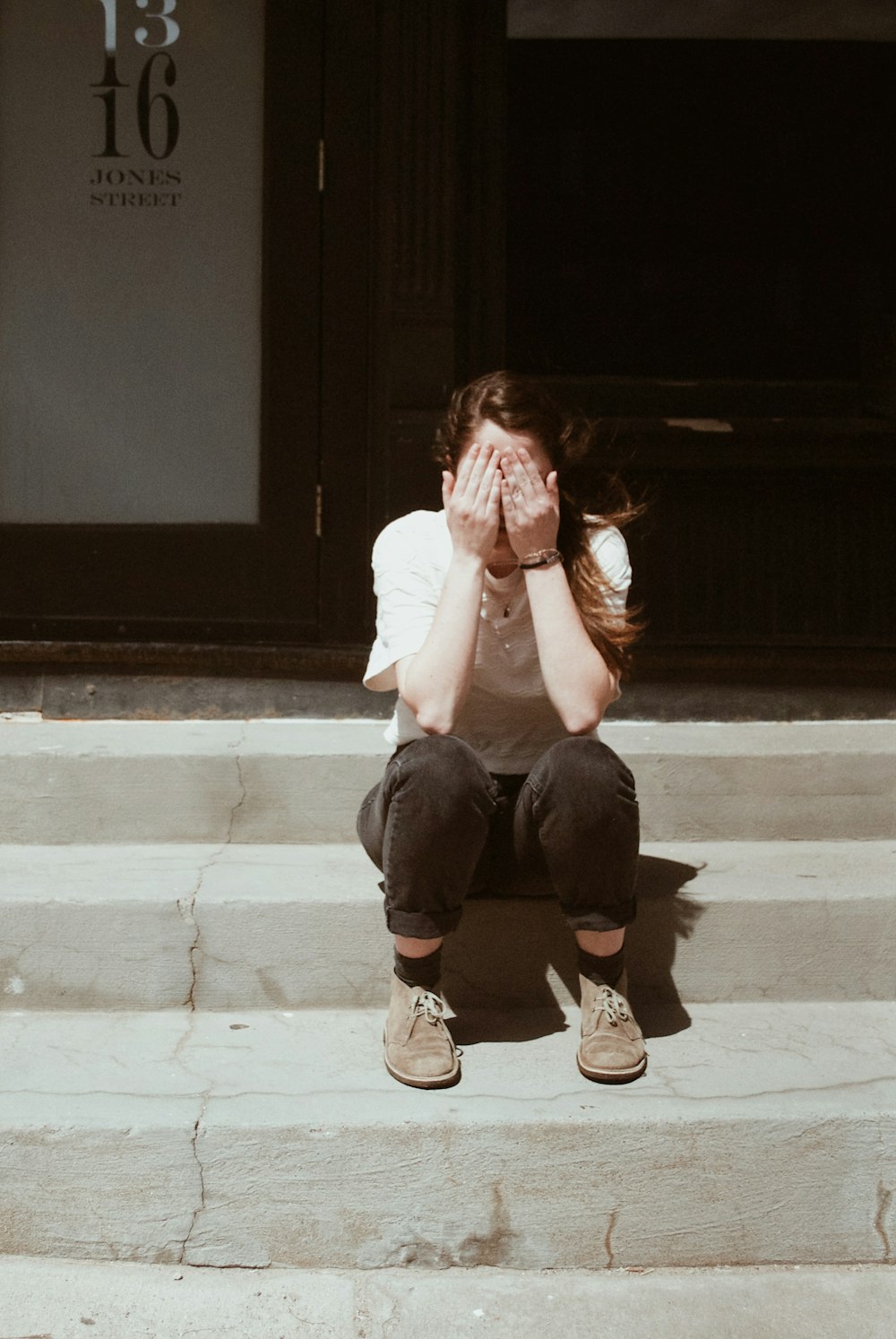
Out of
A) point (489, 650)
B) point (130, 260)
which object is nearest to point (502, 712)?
point (489, 650)

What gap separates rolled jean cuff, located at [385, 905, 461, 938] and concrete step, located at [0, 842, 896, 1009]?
34 cm

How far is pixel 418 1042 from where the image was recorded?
248 centimetres

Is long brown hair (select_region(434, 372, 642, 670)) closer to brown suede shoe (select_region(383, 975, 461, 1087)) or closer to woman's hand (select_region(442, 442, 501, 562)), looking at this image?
woman's hand (select_region(442, 442, 501, 562))

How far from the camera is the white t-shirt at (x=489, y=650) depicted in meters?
2.74

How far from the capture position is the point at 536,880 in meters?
2.72

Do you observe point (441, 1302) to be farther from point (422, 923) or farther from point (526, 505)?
point (526, 505)

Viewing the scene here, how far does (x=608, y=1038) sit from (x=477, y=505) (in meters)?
1.08

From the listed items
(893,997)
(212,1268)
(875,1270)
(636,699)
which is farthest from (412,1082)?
(636,699)

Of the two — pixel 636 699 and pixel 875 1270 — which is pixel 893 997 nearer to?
pixel 875 1270

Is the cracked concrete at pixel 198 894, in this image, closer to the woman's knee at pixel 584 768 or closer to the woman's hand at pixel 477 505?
the woman's knee at pixel 584 768

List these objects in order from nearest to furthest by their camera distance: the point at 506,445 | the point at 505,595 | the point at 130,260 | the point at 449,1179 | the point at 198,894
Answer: the point at 449,1179 → the point at 506,445 → the point at 505,595 → the point at 198,894 → the point at 130,260

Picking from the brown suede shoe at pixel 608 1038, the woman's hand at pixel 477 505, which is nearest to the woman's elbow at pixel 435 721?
the woman's hand at pixel 477 505

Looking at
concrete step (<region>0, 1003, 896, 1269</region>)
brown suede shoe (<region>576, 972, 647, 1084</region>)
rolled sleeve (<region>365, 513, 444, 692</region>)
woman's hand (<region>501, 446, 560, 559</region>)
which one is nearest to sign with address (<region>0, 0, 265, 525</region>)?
rolled sleeve (<region>365, 513, 444, 692</region>)

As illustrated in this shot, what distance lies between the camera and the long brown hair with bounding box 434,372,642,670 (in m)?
2.67
